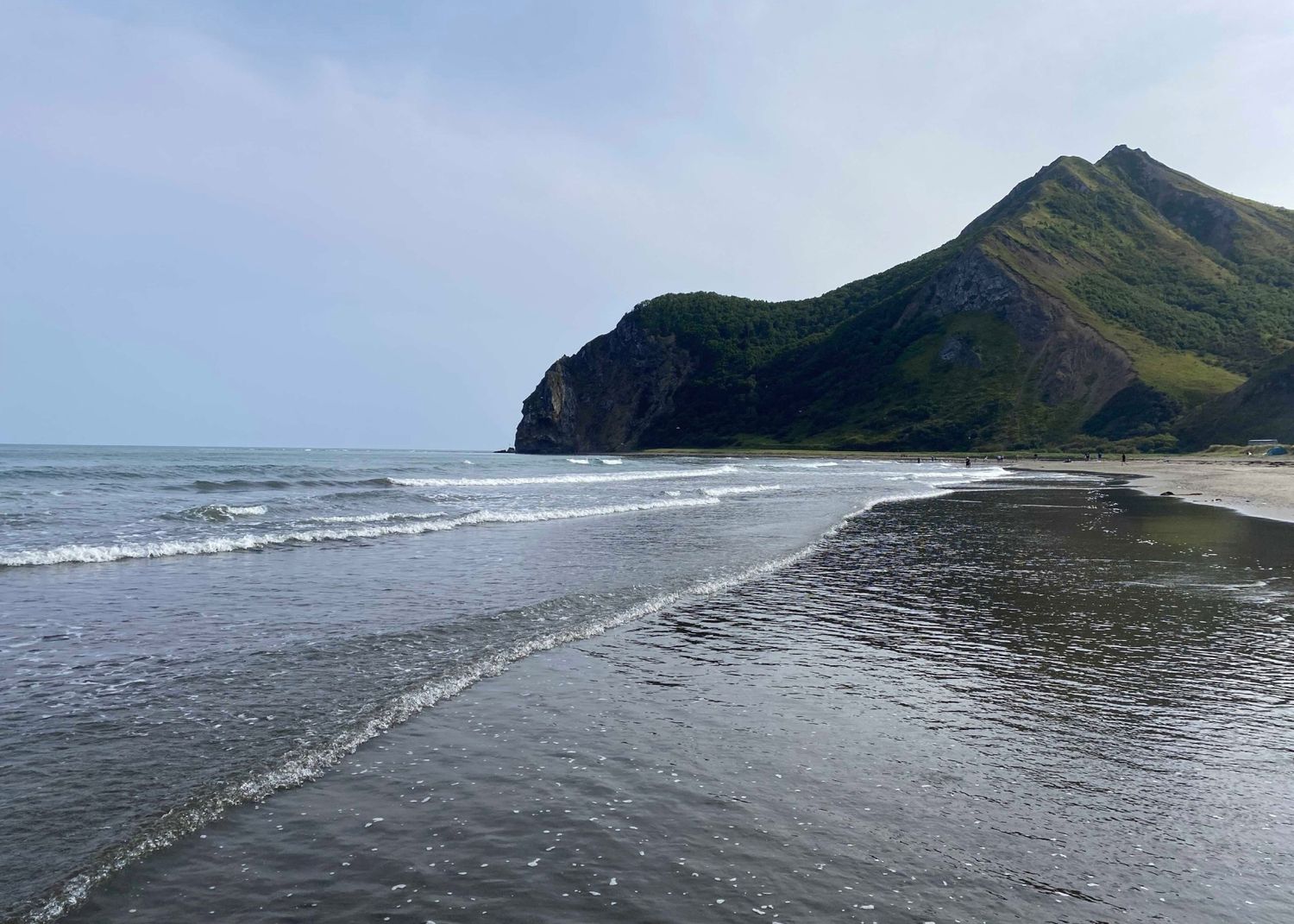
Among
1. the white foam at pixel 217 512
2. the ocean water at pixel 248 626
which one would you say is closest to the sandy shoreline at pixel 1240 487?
the ocean water at pixel 248 626

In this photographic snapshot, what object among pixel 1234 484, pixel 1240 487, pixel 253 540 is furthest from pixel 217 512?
pixel 1234 484

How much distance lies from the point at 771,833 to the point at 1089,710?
15.6 ft

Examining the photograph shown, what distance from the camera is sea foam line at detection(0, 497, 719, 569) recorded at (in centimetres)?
1930

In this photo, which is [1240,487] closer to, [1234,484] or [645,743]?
[1234,484]

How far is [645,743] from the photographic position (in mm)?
7688

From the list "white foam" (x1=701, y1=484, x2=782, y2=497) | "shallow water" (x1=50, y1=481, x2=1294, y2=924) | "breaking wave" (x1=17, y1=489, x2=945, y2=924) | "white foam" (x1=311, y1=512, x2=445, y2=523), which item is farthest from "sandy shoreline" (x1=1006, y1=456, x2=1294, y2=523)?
→ "white foam" (x1=311, y1=512, x2=445, y2=523)

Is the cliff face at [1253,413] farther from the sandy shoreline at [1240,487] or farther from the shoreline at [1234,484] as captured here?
the sandy shoreline at [1240,487]

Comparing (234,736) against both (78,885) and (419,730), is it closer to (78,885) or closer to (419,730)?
(419,730)

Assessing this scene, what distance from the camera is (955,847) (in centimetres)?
557

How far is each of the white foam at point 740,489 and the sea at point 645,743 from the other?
27.4m

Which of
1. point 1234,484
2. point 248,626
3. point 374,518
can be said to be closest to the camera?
point 248,626

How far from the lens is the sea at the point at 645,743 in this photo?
5117mm

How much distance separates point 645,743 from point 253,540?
1881 cm

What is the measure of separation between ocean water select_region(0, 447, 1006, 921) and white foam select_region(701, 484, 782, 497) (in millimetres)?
12550
